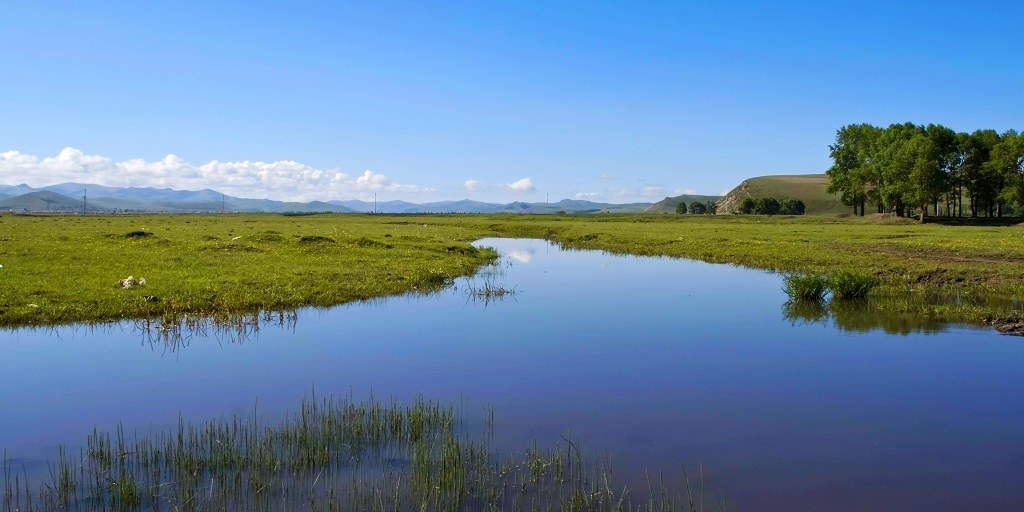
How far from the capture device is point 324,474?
944 centimetres

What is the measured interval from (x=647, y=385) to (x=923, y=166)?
85171 millimetres

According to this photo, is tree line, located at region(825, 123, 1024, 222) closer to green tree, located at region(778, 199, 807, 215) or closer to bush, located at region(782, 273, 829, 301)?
bush, located at region(782, 273, 829, 301)

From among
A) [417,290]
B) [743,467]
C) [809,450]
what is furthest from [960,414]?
[417,290]

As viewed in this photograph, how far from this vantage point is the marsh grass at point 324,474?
855cm

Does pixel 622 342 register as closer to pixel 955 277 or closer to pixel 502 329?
pixel 502 329

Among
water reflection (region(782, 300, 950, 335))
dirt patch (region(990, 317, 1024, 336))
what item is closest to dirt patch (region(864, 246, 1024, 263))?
water reflection (region(782, 300, 950, 335))

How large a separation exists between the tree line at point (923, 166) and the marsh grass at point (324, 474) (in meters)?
89.4

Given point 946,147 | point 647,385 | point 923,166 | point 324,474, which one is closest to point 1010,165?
point 946,147

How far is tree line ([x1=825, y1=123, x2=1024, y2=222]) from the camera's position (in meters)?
85.1

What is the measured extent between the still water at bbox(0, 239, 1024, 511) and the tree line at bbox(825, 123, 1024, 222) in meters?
74.1

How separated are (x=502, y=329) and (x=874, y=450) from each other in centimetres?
1156

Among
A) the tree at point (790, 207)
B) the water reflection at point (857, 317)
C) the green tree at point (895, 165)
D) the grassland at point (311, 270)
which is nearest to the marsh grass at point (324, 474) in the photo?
the grassland at point (311, 270)

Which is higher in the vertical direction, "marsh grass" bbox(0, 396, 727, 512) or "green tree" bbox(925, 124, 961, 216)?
"green tree" bbox(925, 124, 961, 216)

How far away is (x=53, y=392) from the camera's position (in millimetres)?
13562
